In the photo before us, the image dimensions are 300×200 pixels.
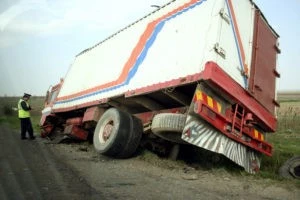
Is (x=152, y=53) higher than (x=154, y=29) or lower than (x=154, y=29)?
lower

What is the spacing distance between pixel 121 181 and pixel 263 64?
3244mm

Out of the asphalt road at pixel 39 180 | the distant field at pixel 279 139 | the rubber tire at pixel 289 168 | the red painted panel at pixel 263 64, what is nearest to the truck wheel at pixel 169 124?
the red painted panel at pixel 263 64

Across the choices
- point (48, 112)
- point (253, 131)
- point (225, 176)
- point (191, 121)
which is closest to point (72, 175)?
point (191, 121)

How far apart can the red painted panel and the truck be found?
16 mm

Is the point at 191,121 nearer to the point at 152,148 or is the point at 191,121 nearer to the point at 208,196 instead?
the point at 208,196

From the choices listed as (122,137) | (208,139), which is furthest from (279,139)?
(208,139)

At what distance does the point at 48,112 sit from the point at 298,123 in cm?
729

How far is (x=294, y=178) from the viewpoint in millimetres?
6629

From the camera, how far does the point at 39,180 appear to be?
539 centimetres

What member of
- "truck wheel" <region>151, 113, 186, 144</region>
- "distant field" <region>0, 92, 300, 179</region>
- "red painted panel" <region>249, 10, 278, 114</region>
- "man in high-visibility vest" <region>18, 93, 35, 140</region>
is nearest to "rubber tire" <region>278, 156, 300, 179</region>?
"distant field" <region>0, 92, 300, 179</region>

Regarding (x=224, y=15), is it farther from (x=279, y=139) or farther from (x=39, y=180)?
(x=279, y=139)

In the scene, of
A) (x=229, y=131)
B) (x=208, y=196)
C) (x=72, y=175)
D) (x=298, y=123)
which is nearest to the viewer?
(x=208, y=196)

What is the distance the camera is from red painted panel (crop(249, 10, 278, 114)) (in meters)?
7.00

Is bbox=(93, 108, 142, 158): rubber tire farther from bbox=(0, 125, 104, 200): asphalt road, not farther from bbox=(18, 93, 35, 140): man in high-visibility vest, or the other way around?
bbox=(18, 93, 35, 140): man in high-visibility vest
